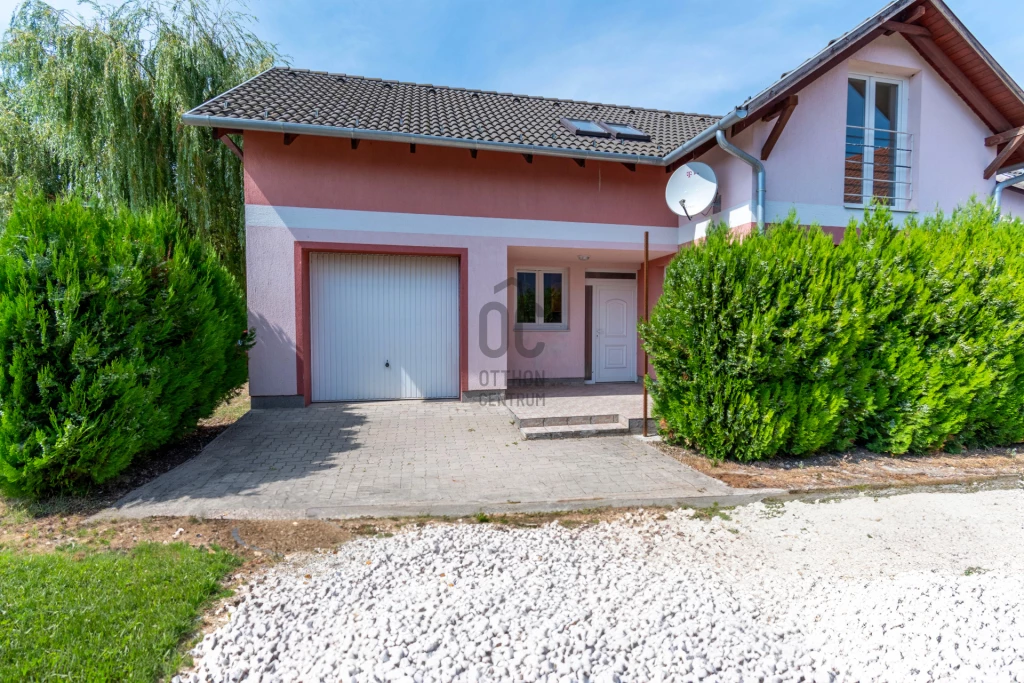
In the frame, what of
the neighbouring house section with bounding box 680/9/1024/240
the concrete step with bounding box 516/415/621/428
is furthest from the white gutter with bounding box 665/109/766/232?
the concrete step with bounding box 516/415/621/428

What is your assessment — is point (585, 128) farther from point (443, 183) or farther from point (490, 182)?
point (443, 183)

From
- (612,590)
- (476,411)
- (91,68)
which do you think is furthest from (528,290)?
(91,68)

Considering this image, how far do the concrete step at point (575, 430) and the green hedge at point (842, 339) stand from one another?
897mm

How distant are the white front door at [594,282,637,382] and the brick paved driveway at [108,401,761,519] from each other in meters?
4.22

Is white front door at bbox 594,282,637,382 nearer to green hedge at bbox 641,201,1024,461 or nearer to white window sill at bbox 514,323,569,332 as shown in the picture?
white window sill at bbox 514,323,569,332

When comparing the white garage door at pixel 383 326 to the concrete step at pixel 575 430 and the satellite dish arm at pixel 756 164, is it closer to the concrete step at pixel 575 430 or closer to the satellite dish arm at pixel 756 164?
the concrete step at pixel 575 430

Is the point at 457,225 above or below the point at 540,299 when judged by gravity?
above

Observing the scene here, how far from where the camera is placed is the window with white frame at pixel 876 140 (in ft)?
27.1

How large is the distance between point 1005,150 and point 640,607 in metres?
11.1

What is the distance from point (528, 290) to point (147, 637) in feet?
27.9

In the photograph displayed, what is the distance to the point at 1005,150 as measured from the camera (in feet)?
27.5

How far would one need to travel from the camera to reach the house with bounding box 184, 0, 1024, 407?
7480 mm

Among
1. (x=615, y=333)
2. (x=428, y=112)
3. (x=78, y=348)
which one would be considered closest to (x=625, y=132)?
(x=428, y=112)

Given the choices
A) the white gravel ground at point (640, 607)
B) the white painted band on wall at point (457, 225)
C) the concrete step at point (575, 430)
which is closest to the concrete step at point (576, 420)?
the concrete step at point (575, 430)
